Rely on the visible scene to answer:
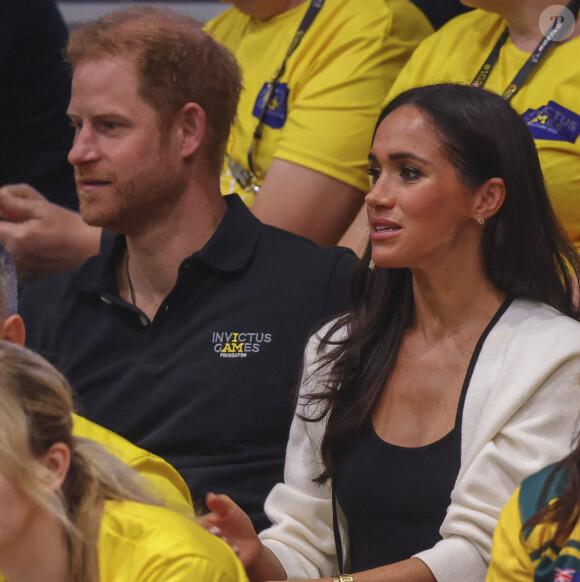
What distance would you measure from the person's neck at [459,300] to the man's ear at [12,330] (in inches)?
24.8

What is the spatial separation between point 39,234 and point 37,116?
1.80 feet

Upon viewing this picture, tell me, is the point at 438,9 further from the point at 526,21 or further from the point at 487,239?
the point at 487,239

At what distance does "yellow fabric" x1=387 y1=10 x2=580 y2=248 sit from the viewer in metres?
2.06

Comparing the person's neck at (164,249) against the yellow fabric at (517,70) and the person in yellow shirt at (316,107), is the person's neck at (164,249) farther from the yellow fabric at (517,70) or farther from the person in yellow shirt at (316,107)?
the yellow fabric at (517,70)

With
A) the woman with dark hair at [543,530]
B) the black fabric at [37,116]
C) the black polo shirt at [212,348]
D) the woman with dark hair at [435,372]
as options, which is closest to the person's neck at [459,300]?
the woman with dark hair at [435,372]

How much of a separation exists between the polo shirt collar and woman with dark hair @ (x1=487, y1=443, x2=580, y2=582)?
912mm

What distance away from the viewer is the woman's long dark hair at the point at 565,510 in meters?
1.25

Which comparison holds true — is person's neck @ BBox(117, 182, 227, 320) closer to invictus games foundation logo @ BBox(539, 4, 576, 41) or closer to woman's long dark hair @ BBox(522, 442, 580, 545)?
invictus games foundation logo @ BBox(539, 4, 576, 41)

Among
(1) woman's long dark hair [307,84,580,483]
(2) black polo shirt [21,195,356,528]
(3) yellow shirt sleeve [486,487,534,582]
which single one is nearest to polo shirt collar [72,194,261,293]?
(2) black polo shirt [21,195,356,528]

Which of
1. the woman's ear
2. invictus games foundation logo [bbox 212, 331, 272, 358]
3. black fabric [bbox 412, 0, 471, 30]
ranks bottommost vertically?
invictus games foundation logo [bbox 212, 331, 272, 358]

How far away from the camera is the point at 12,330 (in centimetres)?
176

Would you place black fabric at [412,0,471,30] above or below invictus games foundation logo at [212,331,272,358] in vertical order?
above

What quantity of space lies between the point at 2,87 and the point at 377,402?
59.2 inches

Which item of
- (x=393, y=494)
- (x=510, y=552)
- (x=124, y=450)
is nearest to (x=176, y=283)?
(x=124, y=450)
